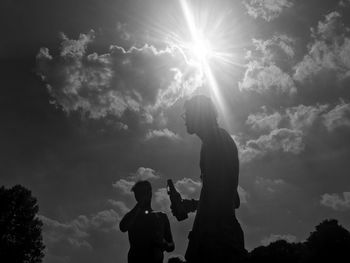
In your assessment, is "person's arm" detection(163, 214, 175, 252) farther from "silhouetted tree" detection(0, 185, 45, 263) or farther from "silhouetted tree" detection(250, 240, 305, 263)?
"silhouetted tree" detection(250, 240, 305, 263)

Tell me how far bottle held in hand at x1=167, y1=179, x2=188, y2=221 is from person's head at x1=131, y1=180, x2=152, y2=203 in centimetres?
159

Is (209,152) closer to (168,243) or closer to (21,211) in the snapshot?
(168,243)

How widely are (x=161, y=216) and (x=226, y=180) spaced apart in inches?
95.3

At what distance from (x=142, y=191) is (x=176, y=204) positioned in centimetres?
175

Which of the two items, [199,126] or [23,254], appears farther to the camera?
[23,254]

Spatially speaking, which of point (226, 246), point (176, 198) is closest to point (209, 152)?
point (176, 198)

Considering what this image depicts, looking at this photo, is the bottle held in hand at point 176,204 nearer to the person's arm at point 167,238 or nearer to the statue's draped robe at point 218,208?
the statue's draped robe at point 218,208

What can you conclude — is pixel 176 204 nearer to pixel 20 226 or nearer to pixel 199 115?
pixel 199 115

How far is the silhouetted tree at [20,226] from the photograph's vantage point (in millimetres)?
30925

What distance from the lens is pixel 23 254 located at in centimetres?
3120

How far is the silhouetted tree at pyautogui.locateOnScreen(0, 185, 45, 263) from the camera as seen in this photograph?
101ft

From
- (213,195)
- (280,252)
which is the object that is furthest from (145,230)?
(280,252)

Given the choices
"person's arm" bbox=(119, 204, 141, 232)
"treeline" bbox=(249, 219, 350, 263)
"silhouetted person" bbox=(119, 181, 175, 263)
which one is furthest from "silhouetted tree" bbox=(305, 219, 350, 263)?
"person's arm" bbox=(119, 204, 141, 232)

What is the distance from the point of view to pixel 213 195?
4.03m
